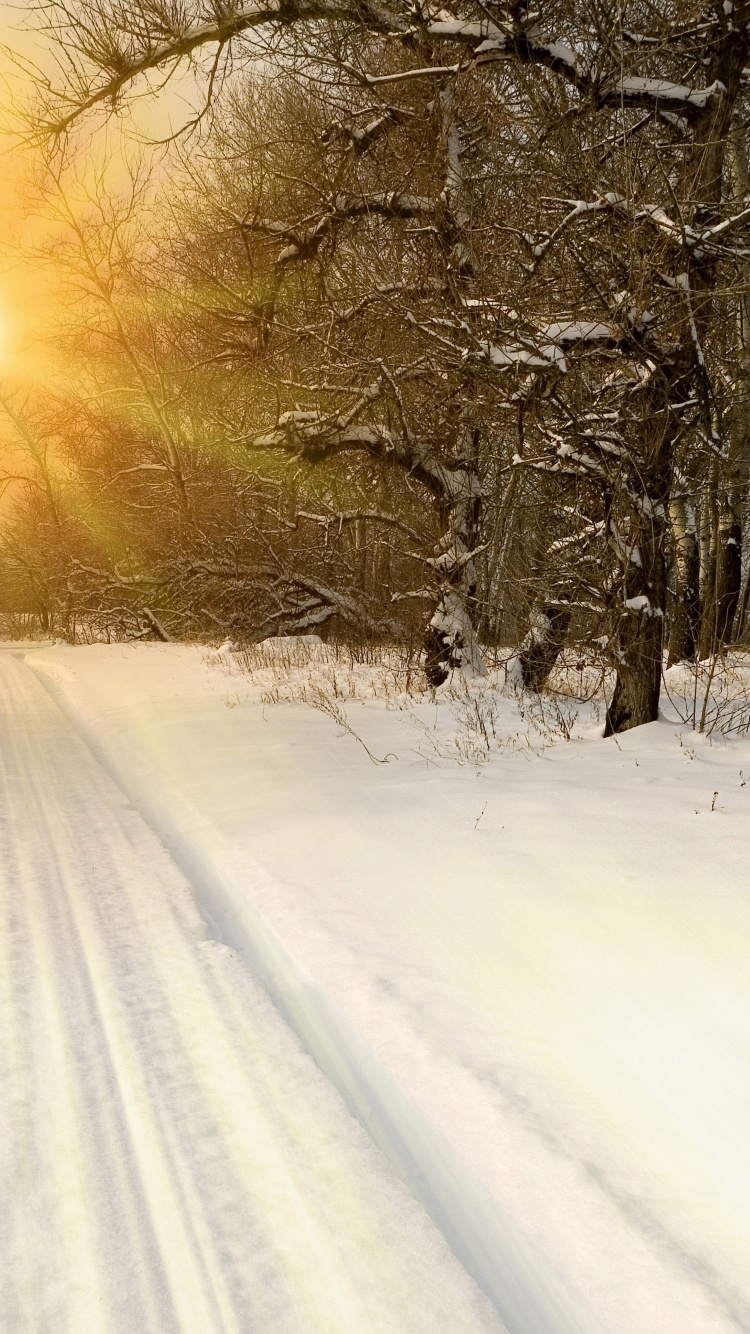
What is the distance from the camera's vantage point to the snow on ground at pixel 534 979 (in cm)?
207

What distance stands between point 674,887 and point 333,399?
9.25 meters

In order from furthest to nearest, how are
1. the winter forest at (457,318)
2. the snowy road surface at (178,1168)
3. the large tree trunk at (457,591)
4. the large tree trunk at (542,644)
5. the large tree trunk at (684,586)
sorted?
1. the large tree trunk at (684,586)
2. the large tree trunk at (457,591)
3. the large tree trunk at (542,644)
4. the winter forest at (457,318)
5. the snowy road surface at (178,1168)

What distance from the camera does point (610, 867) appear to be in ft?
12.6

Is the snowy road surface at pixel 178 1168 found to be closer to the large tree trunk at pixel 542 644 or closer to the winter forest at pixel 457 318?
the winter forest at pixel 457 318

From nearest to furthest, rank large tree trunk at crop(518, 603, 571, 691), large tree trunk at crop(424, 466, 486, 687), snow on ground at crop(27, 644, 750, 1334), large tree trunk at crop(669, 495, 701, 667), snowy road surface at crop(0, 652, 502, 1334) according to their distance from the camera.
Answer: snowy road surface at crop(0, 652, 502, 1334)
snow on ground at crop(27, 644, 750, 1334)
large tree trunk at crop(518, 603, 571, 691)
large tree trunk at crop(424, 466, 486, 687)
large tree trunk at crop(669, 495, 701, 667)

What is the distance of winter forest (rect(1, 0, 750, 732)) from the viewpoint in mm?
5668

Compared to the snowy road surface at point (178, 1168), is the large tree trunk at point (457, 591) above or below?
above

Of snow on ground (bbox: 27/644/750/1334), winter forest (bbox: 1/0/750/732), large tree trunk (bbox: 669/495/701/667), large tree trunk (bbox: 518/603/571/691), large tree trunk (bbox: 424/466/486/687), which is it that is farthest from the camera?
large tree trunk (bbox: 669/495/701/667)

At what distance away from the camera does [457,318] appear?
594 centimetres

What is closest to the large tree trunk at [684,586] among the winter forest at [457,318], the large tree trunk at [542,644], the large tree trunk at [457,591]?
the winter forest at [457,318]

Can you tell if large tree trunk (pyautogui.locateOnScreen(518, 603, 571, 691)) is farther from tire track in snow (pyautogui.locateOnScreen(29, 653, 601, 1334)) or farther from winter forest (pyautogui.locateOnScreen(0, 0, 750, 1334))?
tire track in snow (pyautogui.locateOnScreen(29, 653, 601, 1334))

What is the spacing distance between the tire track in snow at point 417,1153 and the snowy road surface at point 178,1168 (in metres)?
0.09

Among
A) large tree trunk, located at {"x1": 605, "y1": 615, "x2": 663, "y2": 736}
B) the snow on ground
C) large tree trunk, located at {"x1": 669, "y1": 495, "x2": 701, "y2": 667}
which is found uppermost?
large tree trunk, located at {"x1": 669, "y1": 495, "x2": 701, "y2": 667}

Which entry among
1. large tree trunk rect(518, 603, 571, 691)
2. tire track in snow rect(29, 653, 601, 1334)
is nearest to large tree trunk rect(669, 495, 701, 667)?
large tree trunk rect(518, 603, 571, 691)
